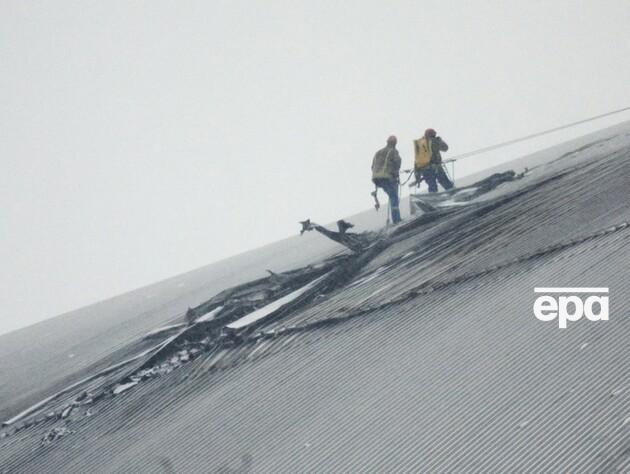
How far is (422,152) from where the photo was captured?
11.5m

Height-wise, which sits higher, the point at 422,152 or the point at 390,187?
the point at 422,152

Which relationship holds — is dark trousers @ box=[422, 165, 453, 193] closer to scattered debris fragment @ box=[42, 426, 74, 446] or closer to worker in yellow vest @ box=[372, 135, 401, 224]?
worker in yellow vest @ box=[372, 135, 401, 224]

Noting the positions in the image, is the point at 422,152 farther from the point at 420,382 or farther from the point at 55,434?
the point at 55,434

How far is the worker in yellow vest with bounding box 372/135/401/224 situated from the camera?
11.3 m

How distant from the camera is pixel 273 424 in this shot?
4.14 meters

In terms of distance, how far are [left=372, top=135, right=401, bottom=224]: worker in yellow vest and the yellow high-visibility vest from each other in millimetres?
526

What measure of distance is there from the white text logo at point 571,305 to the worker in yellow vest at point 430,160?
24.5ft

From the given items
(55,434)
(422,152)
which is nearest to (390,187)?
(422,152)

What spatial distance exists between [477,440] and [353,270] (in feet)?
19.3

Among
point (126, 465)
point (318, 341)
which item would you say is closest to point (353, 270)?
point (318, 341)

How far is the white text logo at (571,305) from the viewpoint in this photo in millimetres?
3725

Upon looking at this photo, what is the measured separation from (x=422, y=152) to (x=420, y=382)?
838 centimetres

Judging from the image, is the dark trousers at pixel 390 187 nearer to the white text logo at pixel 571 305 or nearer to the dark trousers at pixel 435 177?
the dark trousers at pixel 435 177

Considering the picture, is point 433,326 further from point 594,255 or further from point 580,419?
point 580,419
